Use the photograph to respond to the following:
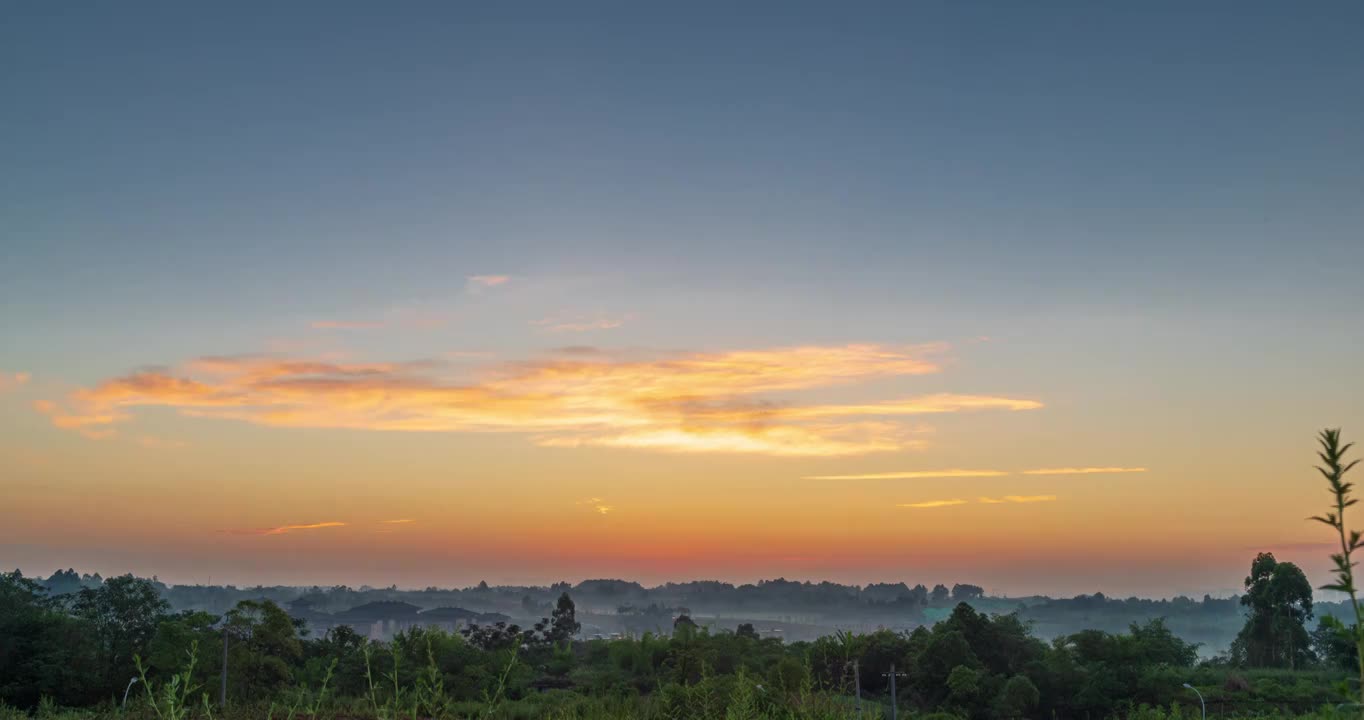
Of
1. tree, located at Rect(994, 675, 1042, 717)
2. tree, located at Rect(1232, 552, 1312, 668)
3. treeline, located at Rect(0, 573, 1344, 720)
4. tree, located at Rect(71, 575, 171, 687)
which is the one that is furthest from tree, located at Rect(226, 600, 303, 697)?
tree, located at Rect(1232, 552, 1312, 668)

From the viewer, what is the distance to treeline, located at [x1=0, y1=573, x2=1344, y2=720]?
29391mm

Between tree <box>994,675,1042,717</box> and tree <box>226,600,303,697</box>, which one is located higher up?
tree <box>226,600,303,697</box>

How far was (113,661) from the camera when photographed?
3756 cm

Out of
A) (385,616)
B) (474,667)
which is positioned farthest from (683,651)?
(385,616)

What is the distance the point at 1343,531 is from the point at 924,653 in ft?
152

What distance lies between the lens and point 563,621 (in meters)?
67.1

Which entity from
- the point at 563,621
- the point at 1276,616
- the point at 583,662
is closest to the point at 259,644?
the point at 583,662

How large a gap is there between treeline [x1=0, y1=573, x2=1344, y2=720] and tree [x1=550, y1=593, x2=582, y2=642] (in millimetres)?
8316

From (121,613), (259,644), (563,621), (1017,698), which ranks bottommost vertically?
(1017,698)

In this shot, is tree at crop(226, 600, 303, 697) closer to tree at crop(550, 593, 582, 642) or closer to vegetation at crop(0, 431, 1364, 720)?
vegetation at crop(0, 431, 1364, 720)

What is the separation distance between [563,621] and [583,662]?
24513 millimetres

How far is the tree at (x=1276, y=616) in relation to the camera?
209ft

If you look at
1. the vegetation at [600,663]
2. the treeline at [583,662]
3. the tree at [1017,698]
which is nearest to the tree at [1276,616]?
the vegetation at [600,663]

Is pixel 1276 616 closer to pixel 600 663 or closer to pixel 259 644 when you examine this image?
pixel 600 663
